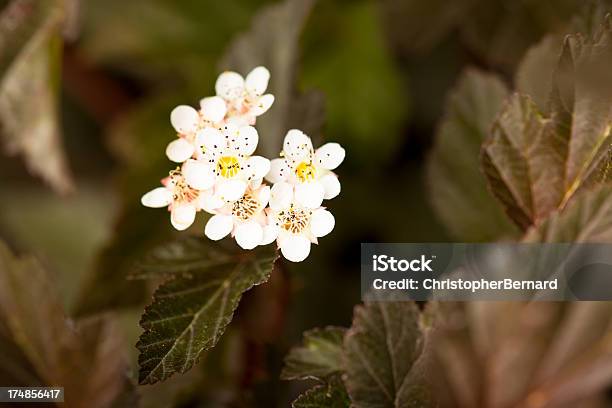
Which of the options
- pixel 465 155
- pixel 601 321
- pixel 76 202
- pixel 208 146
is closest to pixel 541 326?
pixel 601 321

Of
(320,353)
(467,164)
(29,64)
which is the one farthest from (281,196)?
(29,64)

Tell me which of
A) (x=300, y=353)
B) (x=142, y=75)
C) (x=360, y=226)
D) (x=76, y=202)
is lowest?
(x=300, y=353)

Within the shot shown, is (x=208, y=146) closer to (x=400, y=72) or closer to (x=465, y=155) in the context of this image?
(x=465, y=155)

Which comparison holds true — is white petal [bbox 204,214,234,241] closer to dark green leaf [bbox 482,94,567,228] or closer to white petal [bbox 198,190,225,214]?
white petal [bbox 198,190,225,214]

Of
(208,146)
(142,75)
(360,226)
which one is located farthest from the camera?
(142,75)

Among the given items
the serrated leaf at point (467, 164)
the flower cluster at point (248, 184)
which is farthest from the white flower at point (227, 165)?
the serrated leaf at point (467, 164)

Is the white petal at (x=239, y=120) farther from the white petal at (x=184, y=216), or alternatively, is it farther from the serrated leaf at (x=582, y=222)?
the serrated leaf at (x=582, y=222)

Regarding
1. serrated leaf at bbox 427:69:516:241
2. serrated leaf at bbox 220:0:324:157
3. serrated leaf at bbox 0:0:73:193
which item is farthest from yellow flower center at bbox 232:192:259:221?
serrated leaf at bbox 0:0:73:193
